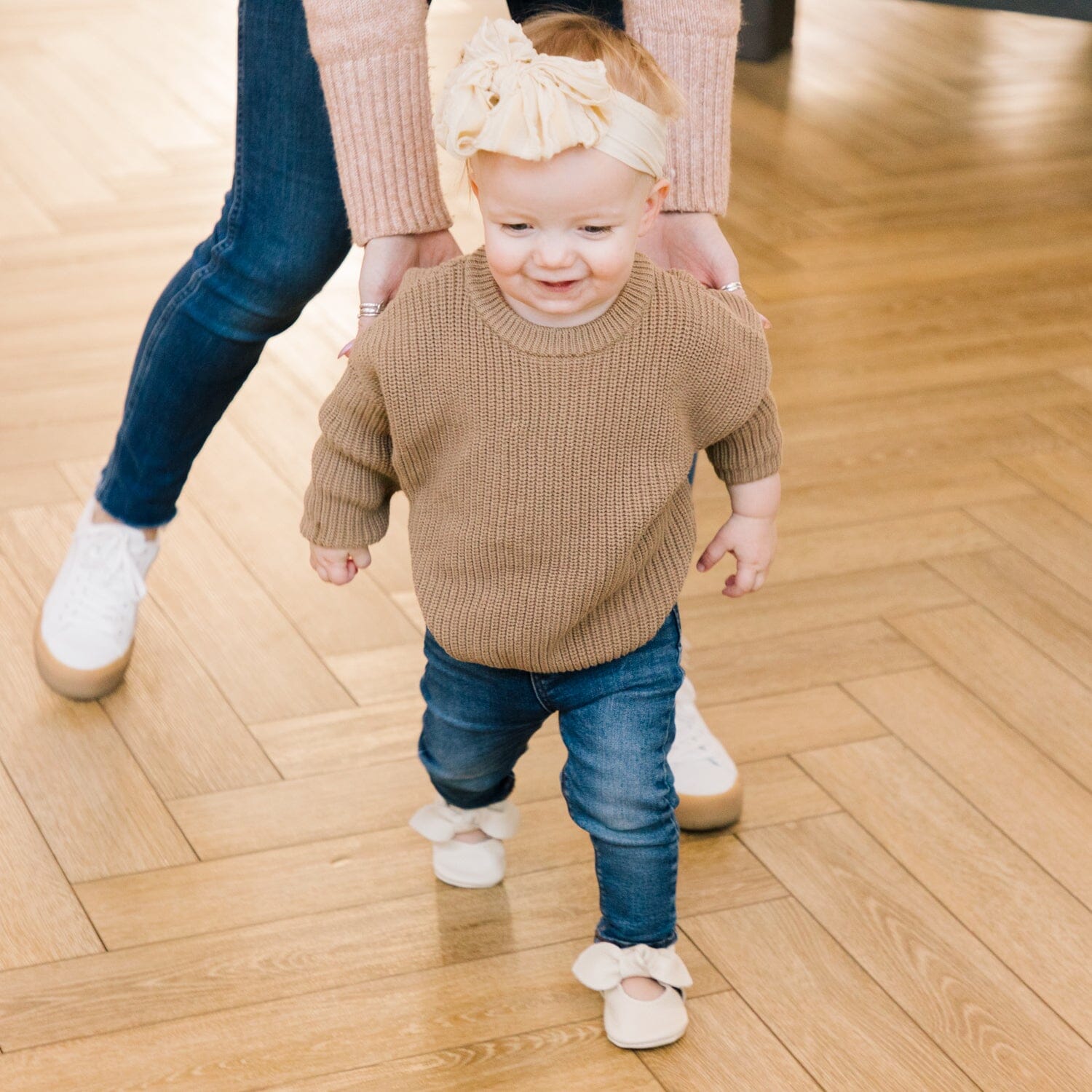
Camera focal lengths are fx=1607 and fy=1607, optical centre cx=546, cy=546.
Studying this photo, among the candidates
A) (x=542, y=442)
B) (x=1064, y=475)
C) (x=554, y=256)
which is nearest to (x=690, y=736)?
(x=542, y=442)

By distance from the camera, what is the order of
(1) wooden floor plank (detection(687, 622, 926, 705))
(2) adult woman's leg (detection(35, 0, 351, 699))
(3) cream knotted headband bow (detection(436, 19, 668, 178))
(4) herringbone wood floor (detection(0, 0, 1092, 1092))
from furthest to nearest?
(1) wooden floor plank (detection(687, 622, 926, 705)), (2) adult woman's leg (detection(35, 0, 351, 699)), (4) herringbone wood floor (detection(0, 0, 1092, 1092)), (3) cream knotted headband bow (detection(436, 19, 668, 178))

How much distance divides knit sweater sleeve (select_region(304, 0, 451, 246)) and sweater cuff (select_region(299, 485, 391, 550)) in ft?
0.57

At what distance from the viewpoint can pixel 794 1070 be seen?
1045mm

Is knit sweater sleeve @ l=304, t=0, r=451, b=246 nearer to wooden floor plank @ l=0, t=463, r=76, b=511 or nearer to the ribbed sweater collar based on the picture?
the ribbed sweater collar

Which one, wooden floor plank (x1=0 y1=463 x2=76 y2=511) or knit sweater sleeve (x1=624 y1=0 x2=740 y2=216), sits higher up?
knit sweater sleeve (x1=624 y1=0 x2=740 y2=216)

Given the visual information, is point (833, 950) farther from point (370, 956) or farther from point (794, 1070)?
point (370, 956)

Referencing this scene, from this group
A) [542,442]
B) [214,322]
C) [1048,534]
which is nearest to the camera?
[542,442]

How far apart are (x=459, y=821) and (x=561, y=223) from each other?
50 cm

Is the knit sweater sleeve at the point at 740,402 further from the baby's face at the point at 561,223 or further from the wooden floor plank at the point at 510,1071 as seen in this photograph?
the wooden floor plank at the point at 510,1071

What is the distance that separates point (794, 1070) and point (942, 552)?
0.75 metres

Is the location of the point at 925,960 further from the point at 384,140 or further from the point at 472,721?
the point at 384,140

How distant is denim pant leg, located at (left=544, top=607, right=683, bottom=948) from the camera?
3.34 ft

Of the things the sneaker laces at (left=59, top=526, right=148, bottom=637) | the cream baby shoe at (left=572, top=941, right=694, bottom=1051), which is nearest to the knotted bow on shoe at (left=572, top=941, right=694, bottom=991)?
the cream baby shoe at (left=572, top=941, right=694, bottom=1051)

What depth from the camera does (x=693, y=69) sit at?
108 centimetres
